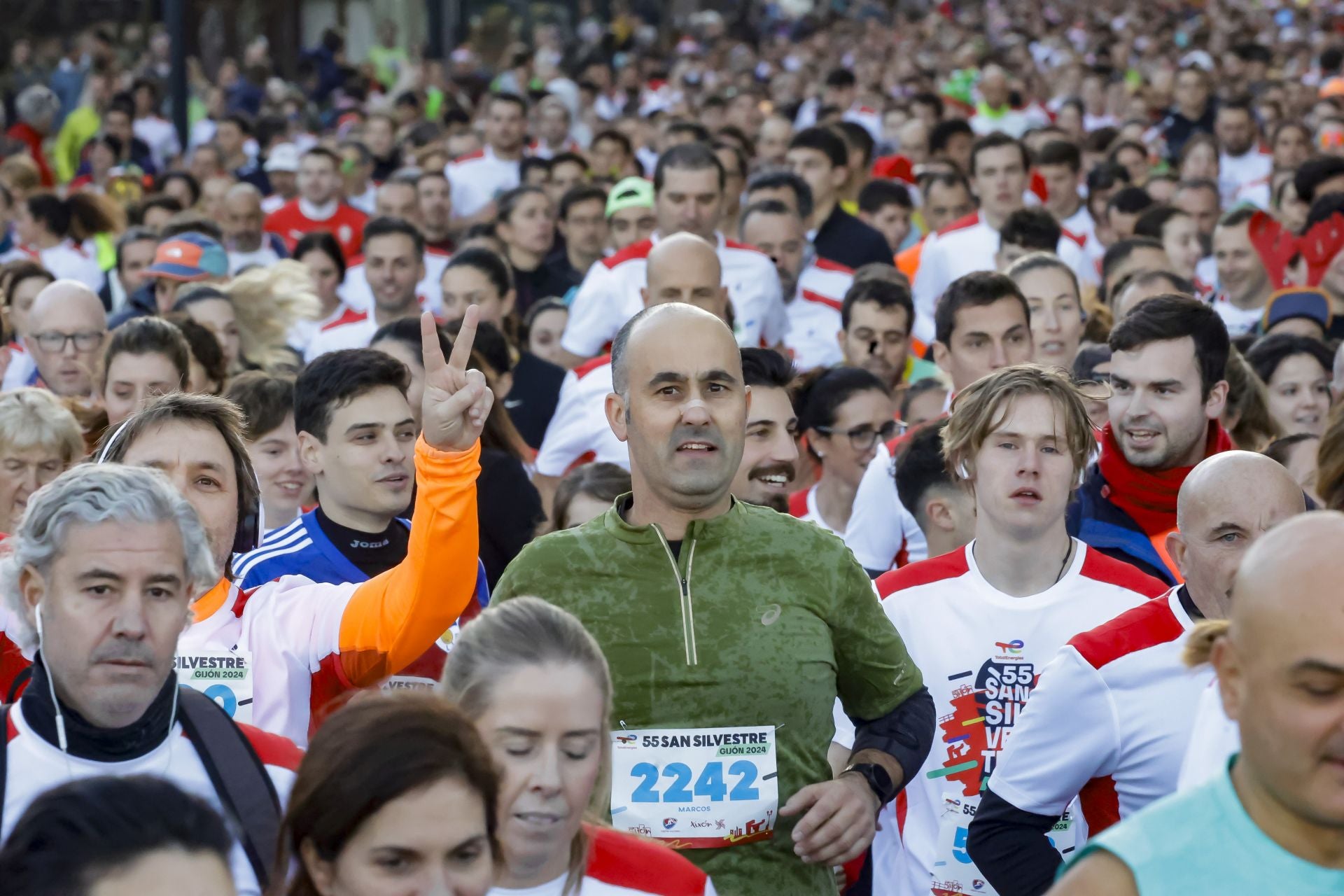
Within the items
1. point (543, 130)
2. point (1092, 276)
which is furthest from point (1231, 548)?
point (543, 130)

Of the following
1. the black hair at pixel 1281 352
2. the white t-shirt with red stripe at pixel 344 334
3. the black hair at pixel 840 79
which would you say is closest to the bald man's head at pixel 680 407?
the black hair at pixel 1281 352

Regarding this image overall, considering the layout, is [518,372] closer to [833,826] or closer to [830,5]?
[833,826]

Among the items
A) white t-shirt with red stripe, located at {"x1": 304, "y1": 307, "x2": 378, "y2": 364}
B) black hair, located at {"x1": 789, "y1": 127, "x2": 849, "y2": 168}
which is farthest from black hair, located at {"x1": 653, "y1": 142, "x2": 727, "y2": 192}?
black hair, located at {"x1": 789, "y1": 127, "x2": 849, "y2": 168}

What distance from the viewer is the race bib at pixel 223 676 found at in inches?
158

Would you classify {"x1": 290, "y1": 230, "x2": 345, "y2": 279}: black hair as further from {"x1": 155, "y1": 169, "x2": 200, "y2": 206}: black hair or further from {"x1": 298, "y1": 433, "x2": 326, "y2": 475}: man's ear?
{"x1": 298, "y1": 433, "x2": 326, "y2": 475}: man's ear

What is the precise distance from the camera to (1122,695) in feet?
12.4

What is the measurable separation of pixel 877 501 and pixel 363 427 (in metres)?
1.75

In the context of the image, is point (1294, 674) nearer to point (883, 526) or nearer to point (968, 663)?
point (968, 663)

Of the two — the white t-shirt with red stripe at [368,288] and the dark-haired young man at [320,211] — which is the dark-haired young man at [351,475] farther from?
the dark-haired young man at [320,211]

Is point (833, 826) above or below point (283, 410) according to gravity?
below

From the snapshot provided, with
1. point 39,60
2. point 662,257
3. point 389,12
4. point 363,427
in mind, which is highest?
point 389,12

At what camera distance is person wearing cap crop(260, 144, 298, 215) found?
14.5m

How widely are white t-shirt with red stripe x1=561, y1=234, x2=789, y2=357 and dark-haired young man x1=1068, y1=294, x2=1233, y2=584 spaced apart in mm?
3221

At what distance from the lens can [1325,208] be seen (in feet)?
30.6
